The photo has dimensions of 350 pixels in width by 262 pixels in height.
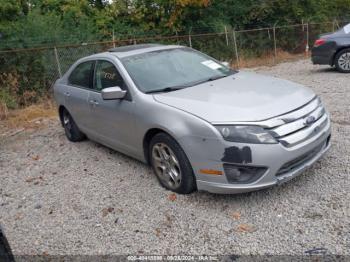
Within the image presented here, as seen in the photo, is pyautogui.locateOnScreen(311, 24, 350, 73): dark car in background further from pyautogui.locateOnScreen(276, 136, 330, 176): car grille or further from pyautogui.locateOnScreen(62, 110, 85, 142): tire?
pyautogui.locateOnScreen(62, 110, 85, 142): tire

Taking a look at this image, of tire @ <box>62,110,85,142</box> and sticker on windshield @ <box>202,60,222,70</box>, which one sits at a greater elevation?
sticker on windshield @ <box>202,60,222,70</box>

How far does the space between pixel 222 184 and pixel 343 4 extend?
1930 cm

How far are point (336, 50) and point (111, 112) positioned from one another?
297 inches

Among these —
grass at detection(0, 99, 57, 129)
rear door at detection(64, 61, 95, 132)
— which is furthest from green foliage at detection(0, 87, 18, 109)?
rear door at detection(64, 61, 95, 132)

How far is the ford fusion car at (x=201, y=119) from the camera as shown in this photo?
10.6ft

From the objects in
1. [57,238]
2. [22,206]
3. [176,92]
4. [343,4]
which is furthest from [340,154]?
[343,4]

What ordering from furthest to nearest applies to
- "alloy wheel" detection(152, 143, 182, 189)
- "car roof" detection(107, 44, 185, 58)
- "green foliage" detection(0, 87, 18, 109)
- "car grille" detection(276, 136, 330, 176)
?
"green foliage" detection(0, 87, 18, 109), "car roof" detection(107, 44, 185, 58), "alloy wheel" detection(152, 143, 182, 189), "car grille" detection(276, 136, 330, 176)

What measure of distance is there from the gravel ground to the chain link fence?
542 centimetres

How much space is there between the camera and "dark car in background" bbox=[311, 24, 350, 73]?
9461 millimetres

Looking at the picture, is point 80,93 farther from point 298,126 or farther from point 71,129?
point 298,126

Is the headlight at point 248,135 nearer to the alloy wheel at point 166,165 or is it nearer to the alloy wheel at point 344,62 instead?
the alloy wheel at point 166,165

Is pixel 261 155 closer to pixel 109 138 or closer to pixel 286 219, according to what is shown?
pixel 286 219

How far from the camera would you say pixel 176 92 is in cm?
396

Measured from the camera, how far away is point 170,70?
4.43 meters
